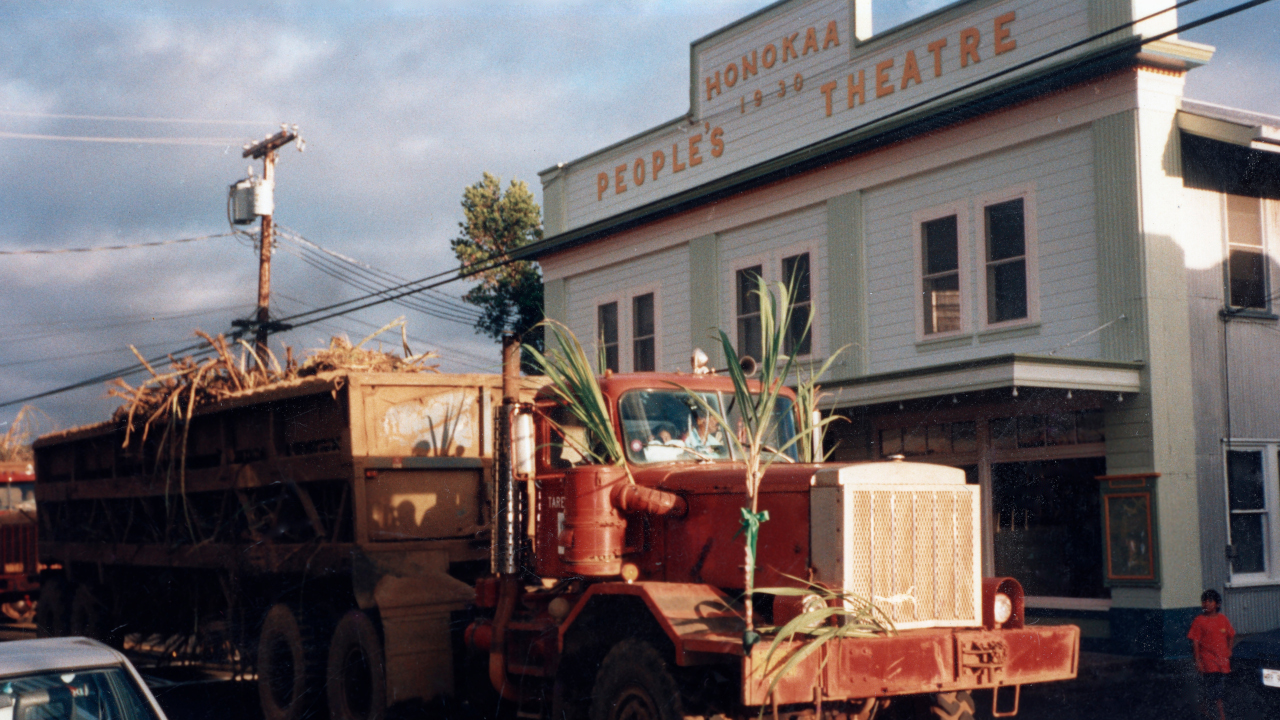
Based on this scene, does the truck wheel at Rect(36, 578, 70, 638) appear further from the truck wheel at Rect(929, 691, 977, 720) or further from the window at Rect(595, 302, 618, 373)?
the truck wheel at Rect(929, 691, 977, 720)

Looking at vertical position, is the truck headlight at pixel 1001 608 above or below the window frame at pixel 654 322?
below

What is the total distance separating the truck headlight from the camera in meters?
7.31

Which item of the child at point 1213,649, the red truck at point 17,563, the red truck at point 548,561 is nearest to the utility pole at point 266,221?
the red truck at point 17,563

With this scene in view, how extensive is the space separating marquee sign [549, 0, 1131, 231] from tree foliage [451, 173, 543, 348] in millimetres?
12711

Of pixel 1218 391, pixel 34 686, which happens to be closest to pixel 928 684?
pixel 34 686

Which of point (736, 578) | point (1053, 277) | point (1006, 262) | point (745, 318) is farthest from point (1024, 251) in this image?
point (736, 578)

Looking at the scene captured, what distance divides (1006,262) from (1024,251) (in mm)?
262

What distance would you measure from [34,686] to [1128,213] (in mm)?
12634

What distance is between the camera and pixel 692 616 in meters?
6.85

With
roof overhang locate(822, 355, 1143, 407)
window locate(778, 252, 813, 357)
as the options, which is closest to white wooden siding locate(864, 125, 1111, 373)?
roof overhang locate(822, 355, 1143, 407)

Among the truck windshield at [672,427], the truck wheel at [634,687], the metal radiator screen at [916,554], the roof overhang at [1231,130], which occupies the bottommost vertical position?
the truck wheel at [634,687]

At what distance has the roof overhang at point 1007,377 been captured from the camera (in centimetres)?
1341

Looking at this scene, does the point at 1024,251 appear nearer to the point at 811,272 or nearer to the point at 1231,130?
the point at 1231,130

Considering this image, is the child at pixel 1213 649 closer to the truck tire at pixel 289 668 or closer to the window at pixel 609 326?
the truck tire at pixel 289 668
